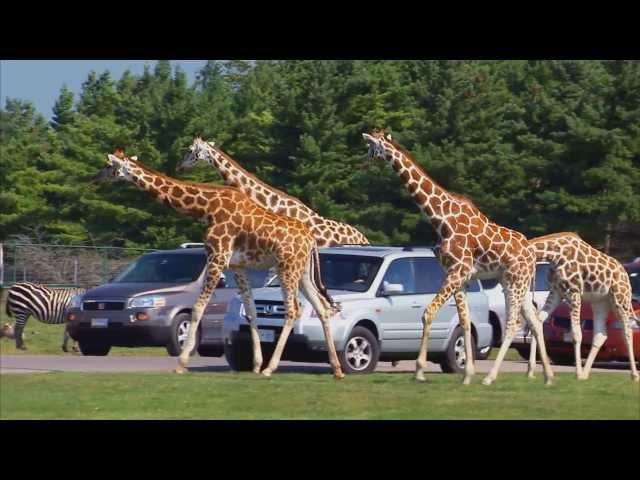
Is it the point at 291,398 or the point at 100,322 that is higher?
the point at 100,322

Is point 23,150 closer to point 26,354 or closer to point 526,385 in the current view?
point 26,354

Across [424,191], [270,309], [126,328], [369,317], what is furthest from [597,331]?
[126,328]

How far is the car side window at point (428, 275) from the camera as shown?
19703mm

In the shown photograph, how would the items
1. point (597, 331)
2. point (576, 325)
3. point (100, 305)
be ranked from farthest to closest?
point (100, 305) → point (597, 331) → point (576, 325)

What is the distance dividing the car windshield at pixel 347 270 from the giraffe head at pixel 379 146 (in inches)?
80.8

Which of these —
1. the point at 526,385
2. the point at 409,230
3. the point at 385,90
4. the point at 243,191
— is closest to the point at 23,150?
the point at 385,90

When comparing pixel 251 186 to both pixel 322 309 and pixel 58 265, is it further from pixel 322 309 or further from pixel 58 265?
pixel 58 265

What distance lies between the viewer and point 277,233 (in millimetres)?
17141

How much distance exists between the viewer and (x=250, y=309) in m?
17.6

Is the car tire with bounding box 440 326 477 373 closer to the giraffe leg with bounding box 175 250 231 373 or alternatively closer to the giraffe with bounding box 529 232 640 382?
the giraffe with bounding box 529 232 640 382

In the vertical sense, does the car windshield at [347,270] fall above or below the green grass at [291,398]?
above

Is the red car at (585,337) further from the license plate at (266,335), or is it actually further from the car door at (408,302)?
the license plate at (266,335)

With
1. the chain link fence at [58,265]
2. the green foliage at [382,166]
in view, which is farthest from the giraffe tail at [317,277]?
the green foliage at [382,166]

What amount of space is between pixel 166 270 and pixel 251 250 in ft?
19.2
